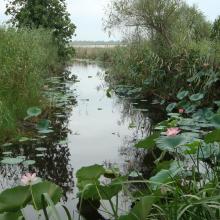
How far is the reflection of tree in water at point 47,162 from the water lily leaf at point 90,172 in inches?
42.7

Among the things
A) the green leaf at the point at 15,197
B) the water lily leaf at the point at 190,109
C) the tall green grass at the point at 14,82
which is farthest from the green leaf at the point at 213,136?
the water lily leaf at the point at 190,109

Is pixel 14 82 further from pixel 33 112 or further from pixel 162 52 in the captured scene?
pixel 162 52

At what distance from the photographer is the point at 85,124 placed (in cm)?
804

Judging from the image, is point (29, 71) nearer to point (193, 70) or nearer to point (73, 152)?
point (73, 152)

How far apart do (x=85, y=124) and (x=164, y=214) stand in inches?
217

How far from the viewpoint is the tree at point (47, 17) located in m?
20.3

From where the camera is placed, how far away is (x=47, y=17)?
20.6 m

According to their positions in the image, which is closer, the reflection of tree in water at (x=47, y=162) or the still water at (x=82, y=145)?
the reflection of tree in water at (x=47, y=162)

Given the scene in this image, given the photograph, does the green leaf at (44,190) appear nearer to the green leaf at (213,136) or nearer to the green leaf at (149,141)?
the green leaf at (149,141)

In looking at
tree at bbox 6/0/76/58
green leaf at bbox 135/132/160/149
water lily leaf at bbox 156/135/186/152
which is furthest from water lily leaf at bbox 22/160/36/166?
tree at bbox 6/0/76/58

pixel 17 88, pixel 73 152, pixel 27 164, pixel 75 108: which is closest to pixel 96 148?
pixel 73 152

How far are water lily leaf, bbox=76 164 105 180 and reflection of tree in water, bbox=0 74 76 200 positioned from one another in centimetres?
108

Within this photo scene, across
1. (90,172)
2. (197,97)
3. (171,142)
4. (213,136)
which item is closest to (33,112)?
(197,97)

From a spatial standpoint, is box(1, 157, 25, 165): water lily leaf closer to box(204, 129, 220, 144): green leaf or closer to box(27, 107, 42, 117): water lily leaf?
box(27, 107, 42, 117): water lily leaf
